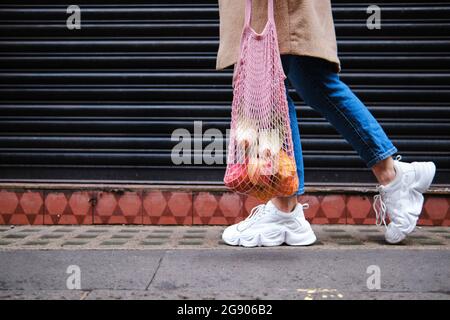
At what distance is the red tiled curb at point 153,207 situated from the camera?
334 cm

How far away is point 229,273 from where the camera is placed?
204 cm

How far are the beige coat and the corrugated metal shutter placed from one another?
3.68 ft

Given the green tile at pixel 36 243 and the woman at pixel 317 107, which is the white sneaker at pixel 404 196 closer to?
the woman at pixel 317 107


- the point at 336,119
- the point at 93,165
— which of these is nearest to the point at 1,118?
the point at 93,165

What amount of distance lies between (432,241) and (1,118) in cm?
293

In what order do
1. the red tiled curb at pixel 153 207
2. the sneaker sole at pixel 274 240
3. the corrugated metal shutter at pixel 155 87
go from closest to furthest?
the sneaker sole at pixel 274 240 → the red tiled curb at pixel 153 207 → the corrugated metal shutter at pixel 155 87

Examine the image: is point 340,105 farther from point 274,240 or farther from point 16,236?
point 16,236

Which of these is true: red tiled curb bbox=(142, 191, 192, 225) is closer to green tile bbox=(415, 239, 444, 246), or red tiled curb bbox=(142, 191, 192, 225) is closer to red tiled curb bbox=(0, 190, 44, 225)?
red tiled curb bbox=(0, 190, 44, 225)

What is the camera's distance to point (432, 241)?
9.06ft

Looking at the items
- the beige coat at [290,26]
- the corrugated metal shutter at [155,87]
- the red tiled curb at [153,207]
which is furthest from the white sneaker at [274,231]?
the corrugated metal shutter at [155,87]

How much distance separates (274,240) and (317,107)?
28.3 inches

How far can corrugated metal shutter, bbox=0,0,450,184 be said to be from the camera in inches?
138

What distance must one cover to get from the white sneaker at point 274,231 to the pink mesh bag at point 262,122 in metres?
0.37
